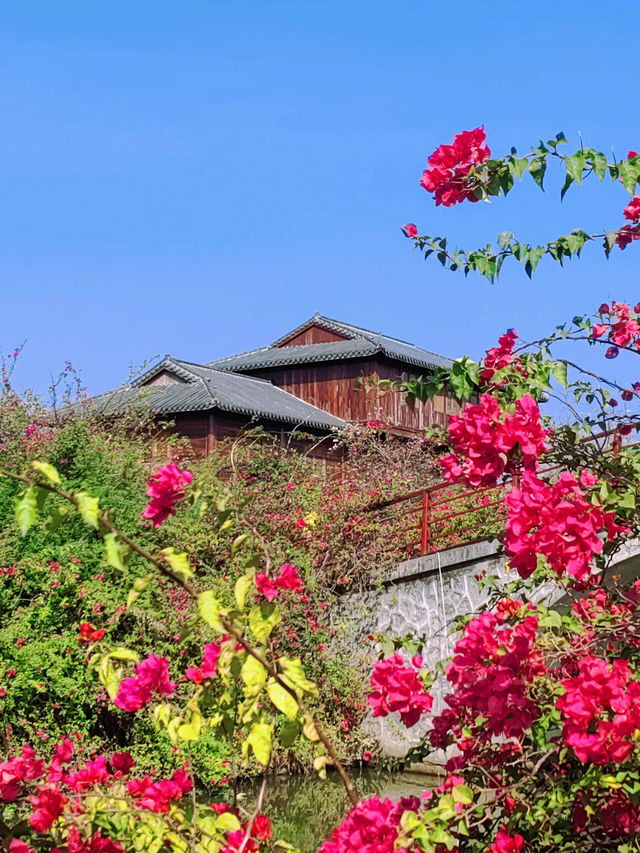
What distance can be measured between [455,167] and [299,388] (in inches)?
1024

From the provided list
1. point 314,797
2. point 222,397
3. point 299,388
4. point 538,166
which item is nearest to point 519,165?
point 538,166

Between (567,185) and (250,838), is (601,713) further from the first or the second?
(567,185)

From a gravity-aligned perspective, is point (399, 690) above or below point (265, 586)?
below

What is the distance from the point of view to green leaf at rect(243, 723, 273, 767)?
214 centimetres

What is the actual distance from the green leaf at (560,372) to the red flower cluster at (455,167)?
668mm

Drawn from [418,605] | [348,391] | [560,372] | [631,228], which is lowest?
[418,605]

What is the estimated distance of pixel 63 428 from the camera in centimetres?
1180

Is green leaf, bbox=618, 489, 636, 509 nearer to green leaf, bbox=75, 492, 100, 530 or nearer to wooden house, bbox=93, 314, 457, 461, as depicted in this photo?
green leaf, bbox=75, 492, 100, 530

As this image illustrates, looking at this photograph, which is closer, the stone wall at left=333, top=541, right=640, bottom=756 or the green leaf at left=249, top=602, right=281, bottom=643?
the green leaf at left=249, top=602, right=281, bottom=643

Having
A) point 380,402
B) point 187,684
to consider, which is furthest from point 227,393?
point 187,684

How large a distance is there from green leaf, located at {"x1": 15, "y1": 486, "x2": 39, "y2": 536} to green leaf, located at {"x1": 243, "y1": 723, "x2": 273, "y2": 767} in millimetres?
726

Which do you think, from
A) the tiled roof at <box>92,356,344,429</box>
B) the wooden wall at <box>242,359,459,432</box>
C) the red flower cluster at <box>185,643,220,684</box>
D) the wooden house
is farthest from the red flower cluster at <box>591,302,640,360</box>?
the wooden wall at <box>242,359,459,432</box>

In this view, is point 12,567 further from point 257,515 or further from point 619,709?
point 619,709

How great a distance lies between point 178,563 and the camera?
2.09m
